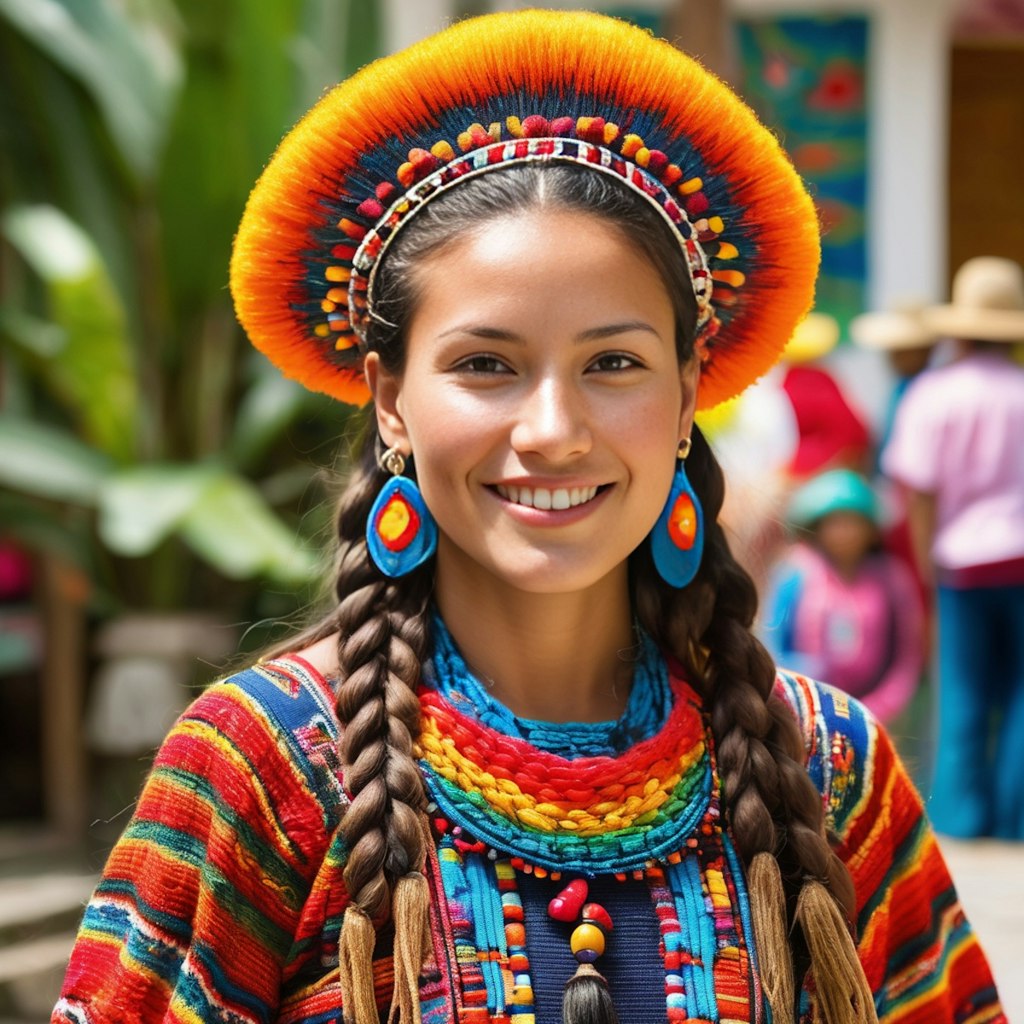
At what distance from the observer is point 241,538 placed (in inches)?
221

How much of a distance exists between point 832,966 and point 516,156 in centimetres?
97

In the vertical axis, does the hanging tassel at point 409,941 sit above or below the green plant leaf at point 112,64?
below

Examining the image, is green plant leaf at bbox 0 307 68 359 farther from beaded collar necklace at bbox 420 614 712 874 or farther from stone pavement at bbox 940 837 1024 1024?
beaded collar necklace at bbox 420 614 712 874

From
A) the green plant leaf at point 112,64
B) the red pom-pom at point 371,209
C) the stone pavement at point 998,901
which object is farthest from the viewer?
the green plant leaf at point 112,64

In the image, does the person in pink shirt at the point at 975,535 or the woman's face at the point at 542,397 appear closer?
the woman's face at the point at 542,397

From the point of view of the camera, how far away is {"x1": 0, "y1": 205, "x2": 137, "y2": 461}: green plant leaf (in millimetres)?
5992

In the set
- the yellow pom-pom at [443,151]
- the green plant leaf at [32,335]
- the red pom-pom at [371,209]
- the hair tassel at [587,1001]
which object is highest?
the green plant leaf at [32,335]

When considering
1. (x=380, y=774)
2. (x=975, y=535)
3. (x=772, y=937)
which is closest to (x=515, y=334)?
(x=380, y=774)

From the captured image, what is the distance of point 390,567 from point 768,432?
4.13 meters

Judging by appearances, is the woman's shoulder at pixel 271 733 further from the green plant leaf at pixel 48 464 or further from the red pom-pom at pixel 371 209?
the green plant leaf at pixel 48 464

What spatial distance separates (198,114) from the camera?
6332 mm

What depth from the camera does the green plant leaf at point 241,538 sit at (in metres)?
5.55

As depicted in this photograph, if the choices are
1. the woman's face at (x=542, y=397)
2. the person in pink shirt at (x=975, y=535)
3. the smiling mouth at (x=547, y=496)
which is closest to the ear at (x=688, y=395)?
the woman's face at (x=542, y=397)

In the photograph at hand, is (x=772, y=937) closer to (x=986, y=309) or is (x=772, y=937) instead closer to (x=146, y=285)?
(x=986, y=309)
